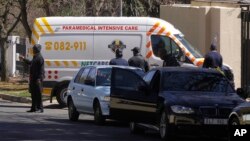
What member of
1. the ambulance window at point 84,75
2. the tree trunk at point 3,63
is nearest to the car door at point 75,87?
the ambulance window at point 84,75

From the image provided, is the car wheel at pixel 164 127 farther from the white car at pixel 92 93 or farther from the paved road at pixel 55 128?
the white car at pixel 92 93

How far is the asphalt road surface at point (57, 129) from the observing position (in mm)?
16062

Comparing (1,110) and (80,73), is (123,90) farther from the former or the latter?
(1,110)

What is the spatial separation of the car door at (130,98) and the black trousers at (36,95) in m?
6.91

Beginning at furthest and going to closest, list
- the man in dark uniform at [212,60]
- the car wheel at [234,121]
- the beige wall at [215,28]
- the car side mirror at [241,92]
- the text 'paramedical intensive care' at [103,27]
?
the beige wall at [215,28] < the text 'paramedical intensive care' at [103,27] < the man in dark uniform at [212,60] < the car side mirror at [241,92] < the car wheel at [234,121]

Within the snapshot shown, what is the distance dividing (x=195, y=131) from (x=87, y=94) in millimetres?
5951

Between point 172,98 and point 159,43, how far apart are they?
990 centimetres

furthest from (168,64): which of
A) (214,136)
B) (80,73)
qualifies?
(214,136)

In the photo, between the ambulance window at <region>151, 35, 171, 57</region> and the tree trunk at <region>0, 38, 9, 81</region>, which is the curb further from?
the tree trunk at <region>0, 38, 9, 81</region>

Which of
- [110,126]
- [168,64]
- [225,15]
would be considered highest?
[225,15]

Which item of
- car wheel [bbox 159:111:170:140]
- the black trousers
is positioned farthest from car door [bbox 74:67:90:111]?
car wheel [bbox 159:111:170:140]

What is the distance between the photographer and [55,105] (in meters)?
26.7

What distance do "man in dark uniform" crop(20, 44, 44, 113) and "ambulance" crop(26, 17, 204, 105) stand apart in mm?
1769

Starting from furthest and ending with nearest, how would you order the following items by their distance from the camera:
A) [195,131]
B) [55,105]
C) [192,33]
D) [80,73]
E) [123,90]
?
[192,33], [55,105], [80,73], [123,90], [195,131]
